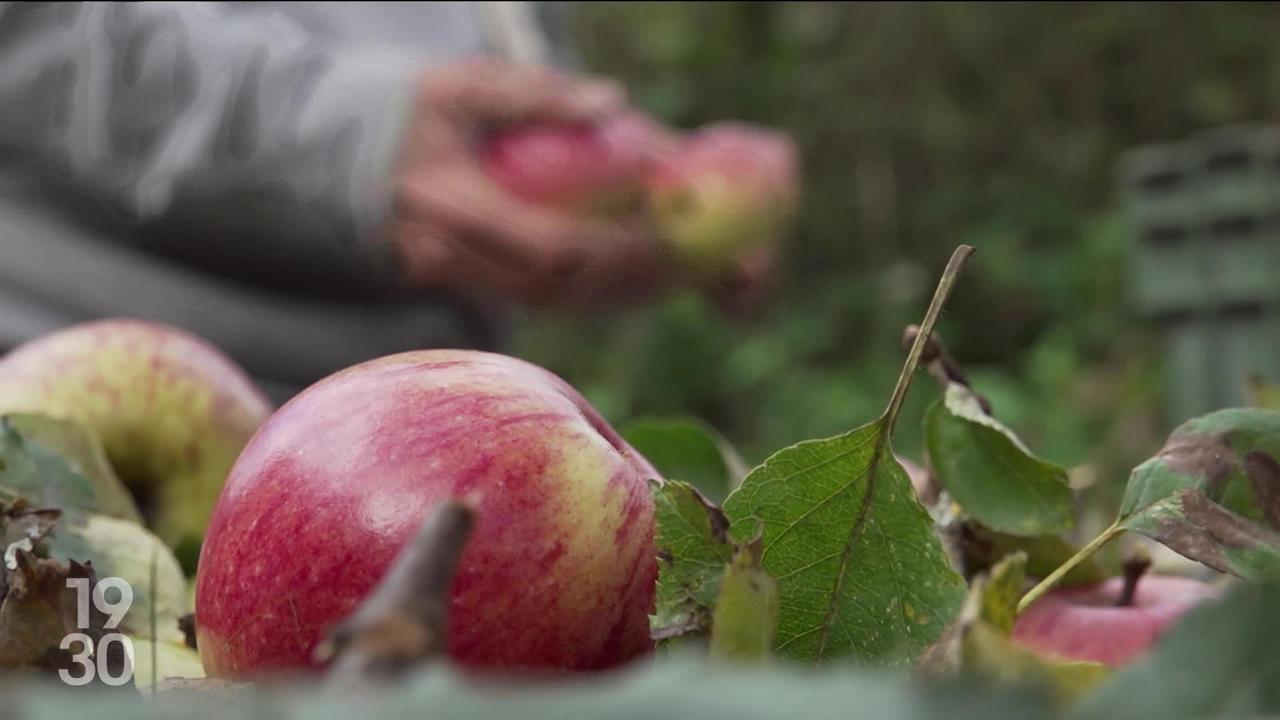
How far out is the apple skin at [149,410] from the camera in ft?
1.61

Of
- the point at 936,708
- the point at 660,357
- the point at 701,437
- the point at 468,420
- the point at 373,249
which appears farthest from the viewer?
the point at 660,357

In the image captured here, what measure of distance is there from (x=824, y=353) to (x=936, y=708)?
455 centimetres

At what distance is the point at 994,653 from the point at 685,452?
0.90 feet

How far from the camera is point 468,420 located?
0.30 meters

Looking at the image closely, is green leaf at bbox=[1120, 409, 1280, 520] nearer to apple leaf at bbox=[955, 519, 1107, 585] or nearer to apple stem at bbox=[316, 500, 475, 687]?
apple leaf at bbox=[955, 519, 1107, 585]

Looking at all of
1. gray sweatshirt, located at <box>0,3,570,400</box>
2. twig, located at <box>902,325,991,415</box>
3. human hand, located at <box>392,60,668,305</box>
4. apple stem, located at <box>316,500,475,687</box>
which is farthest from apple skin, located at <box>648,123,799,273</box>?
apple stem, located at <box>316,500,475,687</box>

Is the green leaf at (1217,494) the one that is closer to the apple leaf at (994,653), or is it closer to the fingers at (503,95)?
the apple leaf at (994,653)

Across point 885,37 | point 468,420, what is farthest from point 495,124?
point 885,37

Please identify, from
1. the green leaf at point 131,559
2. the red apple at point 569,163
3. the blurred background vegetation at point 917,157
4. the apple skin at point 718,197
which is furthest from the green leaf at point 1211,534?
the blurred background vegetation at point 917,157

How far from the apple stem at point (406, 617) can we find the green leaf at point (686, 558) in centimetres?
9

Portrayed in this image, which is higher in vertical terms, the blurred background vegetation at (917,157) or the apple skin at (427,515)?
the apple skin at (427,515)

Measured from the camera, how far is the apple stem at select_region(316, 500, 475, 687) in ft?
Answer: 0.51

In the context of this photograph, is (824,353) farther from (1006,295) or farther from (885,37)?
(885,37)

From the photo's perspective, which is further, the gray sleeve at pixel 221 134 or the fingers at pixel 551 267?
the fingers at pixel 551 267
